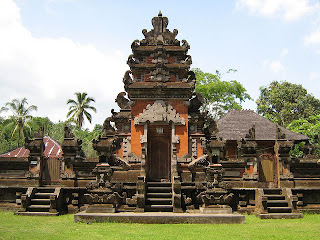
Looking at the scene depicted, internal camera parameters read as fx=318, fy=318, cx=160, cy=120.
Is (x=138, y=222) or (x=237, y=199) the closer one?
(x=138, y=222)

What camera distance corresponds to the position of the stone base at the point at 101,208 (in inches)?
441

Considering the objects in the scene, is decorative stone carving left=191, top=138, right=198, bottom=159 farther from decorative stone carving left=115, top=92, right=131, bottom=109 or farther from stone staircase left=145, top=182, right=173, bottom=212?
decorative stone carving left=115, top=92, right=131, bottom=109

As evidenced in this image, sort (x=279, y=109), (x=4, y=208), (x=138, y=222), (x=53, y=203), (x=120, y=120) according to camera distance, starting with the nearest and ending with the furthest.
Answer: (x=138, y=222) < (x=53, y=203) < (x=4, y=208) < (x=120, y=120) < (x=279, y=109)

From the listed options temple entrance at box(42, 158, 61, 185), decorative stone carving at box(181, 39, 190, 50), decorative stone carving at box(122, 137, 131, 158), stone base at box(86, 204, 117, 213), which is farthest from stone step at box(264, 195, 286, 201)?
temple entrance at box(42, 158, 61, 185)

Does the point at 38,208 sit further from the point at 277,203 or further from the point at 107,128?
the point at 277,203

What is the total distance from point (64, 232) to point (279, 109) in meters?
32.5

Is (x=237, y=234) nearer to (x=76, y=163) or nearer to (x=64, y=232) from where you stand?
(x=64, y=232)

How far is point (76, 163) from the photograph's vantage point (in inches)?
561

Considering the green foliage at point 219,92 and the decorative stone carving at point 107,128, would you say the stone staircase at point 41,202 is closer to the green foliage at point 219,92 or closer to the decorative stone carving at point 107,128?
the decorative stone carving at point 107,128

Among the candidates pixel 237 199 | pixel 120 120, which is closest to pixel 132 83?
pixel 120 120

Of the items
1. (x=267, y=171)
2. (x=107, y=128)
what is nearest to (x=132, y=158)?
(x=107, y=128)

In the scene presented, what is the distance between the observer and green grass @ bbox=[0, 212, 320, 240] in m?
8.05

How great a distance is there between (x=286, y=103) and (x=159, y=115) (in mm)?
24579

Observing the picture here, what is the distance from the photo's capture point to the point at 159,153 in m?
16.0
